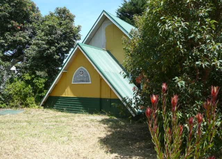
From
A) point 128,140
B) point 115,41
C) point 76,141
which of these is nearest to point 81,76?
point 115,41

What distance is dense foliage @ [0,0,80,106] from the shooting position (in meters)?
15.9

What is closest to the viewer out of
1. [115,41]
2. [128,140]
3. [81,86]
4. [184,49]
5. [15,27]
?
[184,49]

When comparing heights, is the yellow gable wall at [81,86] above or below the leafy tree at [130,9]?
below

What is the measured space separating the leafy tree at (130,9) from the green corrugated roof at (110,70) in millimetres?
16190

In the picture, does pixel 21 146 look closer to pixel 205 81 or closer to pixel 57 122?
pixel 57 122

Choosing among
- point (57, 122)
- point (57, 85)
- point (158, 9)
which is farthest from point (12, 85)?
point (158, 9)

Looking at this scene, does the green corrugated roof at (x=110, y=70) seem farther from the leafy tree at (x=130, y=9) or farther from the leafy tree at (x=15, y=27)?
the leafy tree at (x=130, y=9)

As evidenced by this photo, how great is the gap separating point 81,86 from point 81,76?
0.66m

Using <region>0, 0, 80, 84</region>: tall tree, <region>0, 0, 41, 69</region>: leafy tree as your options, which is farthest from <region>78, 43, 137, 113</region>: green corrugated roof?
<region>0, 0, 41, 69</region>: leafy tree

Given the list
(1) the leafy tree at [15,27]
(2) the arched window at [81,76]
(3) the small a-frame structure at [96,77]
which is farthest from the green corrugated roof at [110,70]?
(1) the leafy tree at [15,27]

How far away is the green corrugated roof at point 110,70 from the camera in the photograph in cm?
1054

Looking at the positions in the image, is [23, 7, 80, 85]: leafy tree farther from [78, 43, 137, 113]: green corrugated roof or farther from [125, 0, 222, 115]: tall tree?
[125, 0, 222, 115]: tall tree

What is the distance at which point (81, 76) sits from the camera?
1277 cm

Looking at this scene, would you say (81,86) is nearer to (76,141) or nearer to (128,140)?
(76,141)
